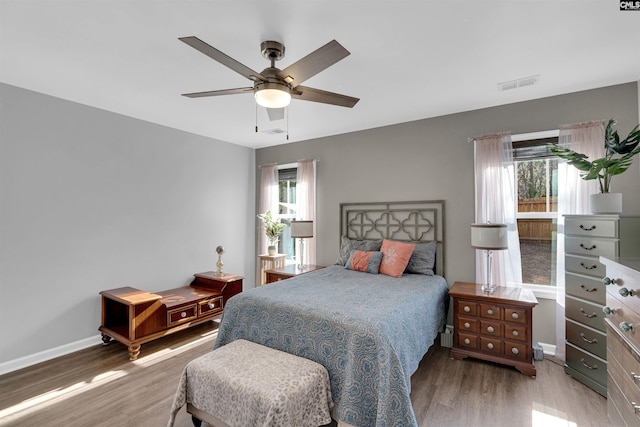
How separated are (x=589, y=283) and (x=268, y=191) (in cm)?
430

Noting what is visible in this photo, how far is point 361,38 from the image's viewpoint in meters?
2.12

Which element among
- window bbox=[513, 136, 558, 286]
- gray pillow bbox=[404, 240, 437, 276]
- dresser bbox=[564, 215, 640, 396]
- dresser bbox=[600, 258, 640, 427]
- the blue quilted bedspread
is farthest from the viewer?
gray pillow bbox=[404, 240, 437, 276]

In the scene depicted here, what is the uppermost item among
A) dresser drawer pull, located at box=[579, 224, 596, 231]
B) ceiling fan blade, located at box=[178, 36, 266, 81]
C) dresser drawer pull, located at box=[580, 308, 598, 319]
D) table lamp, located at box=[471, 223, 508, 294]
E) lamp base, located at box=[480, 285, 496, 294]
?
ceiling fan blade, located at box=[178, 36, 266, 81]

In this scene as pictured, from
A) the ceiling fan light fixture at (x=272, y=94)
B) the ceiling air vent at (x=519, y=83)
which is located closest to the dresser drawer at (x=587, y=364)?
the ceiling air vent at (x=519, y=83)

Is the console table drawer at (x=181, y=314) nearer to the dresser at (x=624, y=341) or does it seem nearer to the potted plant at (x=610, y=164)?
the dresser at (x=624, y=341)

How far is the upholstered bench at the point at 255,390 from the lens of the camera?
1651mm

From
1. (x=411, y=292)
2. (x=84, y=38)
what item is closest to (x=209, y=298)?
(x=411, y=292)

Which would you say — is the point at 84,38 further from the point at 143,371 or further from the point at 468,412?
the point at 468,412

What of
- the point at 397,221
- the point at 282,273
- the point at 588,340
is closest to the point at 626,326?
the point at 588,340

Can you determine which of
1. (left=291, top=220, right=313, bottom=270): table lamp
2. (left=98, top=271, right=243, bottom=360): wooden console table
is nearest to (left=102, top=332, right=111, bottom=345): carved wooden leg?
(left=98, top=271, right=243, bottom=360): wooden console table

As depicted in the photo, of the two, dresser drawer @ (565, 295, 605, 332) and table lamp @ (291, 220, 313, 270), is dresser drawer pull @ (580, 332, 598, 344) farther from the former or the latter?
table lamp @ (291, 220, 313, 270)

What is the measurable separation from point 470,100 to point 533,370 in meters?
2.71

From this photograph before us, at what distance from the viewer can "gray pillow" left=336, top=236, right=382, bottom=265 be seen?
3.89m

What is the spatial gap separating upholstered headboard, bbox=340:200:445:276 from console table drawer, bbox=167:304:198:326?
2.24 m
